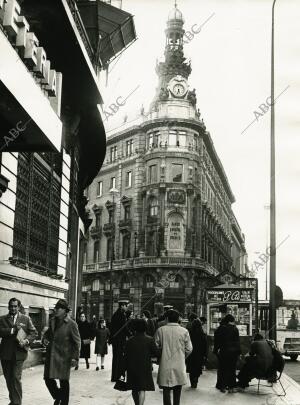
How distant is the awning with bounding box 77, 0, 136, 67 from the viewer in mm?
22047

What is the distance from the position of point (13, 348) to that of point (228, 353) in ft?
17.4

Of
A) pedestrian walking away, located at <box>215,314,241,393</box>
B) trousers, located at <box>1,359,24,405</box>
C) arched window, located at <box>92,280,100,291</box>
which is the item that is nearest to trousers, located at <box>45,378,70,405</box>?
trousers, located at <box>1,359,24,405</box>

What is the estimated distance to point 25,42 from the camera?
10047 mm

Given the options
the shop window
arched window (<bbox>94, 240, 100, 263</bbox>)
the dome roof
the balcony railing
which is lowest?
the balcony railing

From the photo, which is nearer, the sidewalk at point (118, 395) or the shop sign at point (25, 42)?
the shop sign at point (25, 42)

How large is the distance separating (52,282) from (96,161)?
9245mm

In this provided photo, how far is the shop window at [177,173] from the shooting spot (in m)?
55.4

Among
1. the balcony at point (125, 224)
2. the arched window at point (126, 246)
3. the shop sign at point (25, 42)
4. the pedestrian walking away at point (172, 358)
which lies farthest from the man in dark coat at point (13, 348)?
the balcony at point (125, 224)

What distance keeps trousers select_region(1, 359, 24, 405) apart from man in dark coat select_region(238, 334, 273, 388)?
5309 millimetres

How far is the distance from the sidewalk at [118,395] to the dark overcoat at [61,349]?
1438 mm

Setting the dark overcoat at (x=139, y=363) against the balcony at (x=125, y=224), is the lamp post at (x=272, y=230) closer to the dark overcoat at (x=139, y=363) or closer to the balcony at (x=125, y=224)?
the dark overcoat at (x=139, y=363)

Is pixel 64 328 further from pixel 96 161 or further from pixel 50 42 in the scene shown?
pixel 96 161

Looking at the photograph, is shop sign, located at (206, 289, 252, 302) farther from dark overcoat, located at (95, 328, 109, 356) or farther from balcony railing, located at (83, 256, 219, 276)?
balcony railing, located at (83, 256, 219, 276)

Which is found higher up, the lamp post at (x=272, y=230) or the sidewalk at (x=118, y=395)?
the lamp post at (x=272, y=230)
